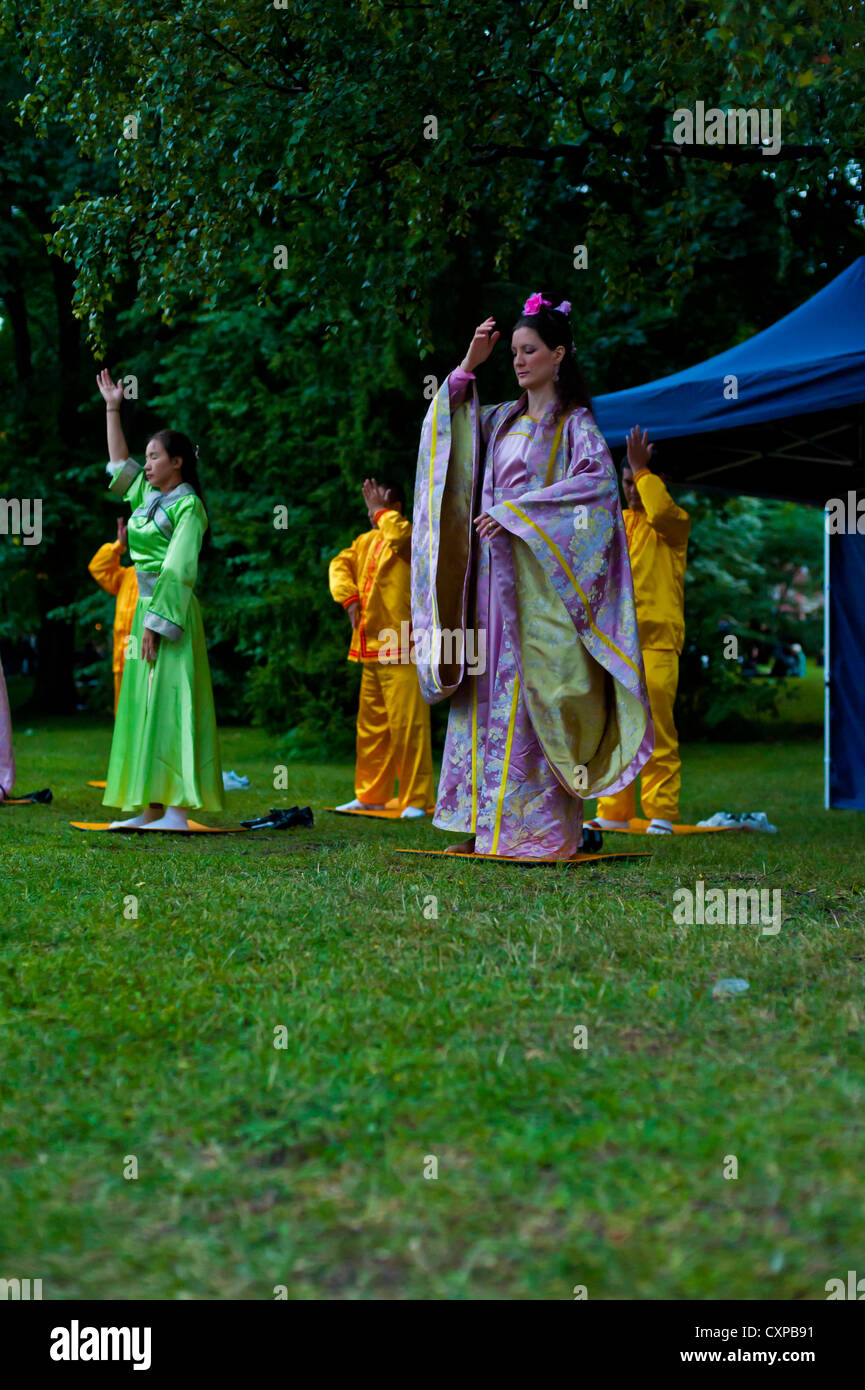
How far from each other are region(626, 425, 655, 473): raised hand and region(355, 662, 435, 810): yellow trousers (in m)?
2.11

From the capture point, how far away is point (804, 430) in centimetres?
898

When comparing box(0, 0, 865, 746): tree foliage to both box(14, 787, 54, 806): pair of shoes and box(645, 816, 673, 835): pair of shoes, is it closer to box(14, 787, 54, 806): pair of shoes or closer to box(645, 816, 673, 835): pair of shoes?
box(14, 787, 54, 806): pair of shoes

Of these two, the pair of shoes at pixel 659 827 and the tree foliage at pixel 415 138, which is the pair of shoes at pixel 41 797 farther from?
the pair of shoes at pixel 659 827

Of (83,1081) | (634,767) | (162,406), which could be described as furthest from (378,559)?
(162,406)

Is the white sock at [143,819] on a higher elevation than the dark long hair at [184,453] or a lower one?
lower

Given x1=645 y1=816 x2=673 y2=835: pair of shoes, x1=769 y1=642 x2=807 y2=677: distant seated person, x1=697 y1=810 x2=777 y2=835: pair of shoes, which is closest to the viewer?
x1=645 y1=816 x2=673 y2=835: pair of shoes

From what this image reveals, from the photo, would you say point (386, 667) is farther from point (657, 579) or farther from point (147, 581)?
point (147, 581)

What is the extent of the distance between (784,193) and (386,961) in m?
7.35

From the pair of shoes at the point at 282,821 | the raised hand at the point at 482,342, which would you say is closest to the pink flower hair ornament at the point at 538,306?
the raised hand at the point at 482,342

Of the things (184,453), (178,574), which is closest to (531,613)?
(178,574)

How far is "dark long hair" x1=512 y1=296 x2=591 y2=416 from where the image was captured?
242 inches

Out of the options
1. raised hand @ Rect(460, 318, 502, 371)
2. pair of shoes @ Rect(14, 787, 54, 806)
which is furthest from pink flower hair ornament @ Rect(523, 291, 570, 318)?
pair of shoes @ Rect(14, 787, 54, 806)

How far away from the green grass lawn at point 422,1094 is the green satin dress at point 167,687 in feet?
7.28

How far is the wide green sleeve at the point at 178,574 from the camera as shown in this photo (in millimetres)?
7266
